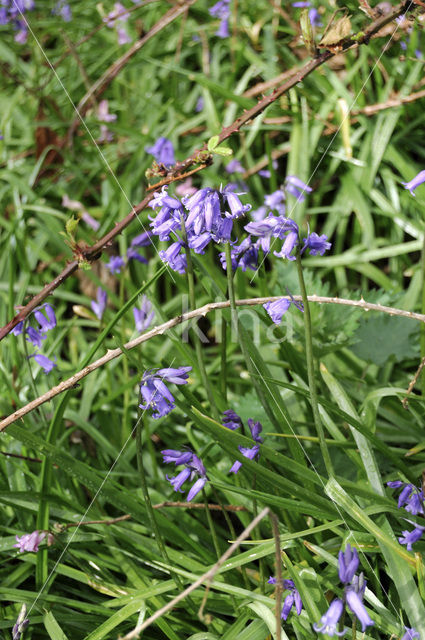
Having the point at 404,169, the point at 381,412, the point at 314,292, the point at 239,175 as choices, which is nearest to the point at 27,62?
the point at 239,175

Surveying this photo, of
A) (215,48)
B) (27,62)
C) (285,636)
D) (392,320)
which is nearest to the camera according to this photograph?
(285,636)

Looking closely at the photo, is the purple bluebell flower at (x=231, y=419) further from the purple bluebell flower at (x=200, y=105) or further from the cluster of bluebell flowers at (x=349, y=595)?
the purple bluebell flower at (x=200, y=105)

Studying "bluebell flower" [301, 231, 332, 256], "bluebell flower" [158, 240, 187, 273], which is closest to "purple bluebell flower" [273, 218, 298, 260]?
"bluebell flower" [301, 231, 332, 256]

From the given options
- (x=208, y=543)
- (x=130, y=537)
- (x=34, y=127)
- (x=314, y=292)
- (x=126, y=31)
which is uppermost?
(x=126, y=31)

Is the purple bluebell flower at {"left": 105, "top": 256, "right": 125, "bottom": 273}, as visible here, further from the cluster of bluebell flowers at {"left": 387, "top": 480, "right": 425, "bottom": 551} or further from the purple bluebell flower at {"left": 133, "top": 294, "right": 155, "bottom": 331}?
the cluster of bluebell flowers at {"left": 387, "top": 480, "right": 425, "bottom": 551}

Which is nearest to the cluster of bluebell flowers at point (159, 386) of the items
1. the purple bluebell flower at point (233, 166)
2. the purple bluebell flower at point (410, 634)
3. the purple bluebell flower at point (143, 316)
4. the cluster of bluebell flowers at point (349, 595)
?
the cluster of bluebell flowers at point (349, 595)

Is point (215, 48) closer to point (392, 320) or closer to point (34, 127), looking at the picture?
point (34, 127)
